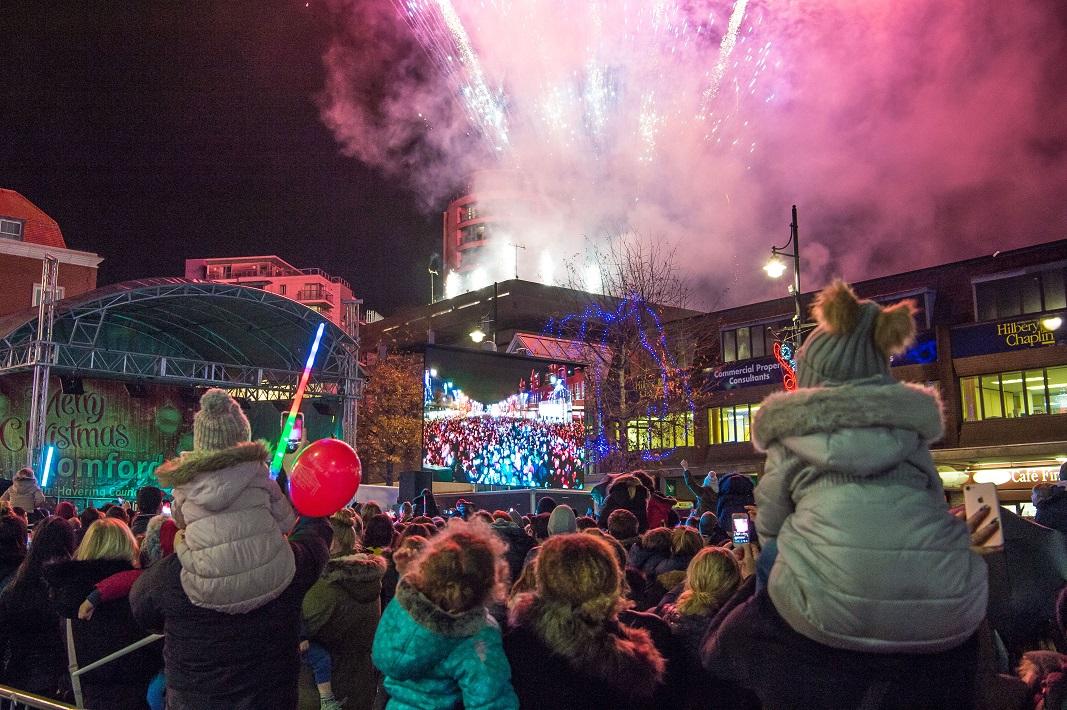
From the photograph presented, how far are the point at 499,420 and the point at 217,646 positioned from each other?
21.6 metres

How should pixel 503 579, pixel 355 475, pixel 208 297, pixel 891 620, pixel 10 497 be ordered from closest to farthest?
pixel 891 620 → pixel 503 579 → pixel 355 475 → pixel 10 497 → pixel 208 297

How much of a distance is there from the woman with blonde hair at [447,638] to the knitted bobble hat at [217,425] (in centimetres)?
116

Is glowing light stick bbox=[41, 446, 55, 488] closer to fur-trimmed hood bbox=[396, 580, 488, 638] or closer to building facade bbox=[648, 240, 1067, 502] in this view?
building facade bbox=[648, 240, 1067, 502]

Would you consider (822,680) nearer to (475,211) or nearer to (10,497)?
(10,497)

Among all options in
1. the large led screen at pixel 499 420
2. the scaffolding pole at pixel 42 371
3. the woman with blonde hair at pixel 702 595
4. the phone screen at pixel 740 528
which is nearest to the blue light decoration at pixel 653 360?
the large led screen at pixel 499 420

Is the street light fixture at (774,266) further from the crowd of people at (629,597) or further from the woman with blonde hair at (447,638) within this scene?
the woman with blonde hair at (447,638)

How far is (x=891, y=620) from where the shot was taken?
2338mm

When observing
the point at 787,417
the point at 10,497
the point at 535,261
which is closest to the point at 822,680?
A: the point at 787,417

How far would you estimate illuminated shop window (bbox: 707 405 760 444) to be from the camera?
34.3m

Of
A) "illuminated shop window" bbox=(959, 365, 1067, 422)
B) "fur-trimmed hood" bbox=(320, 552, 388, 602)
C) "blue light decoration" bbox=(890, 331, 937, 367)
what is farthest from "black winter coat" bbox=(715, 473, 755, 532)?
"blue light decoration" bbox=(890, 331, 937, 367)

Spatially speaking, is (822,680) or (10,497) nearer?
(822,680)

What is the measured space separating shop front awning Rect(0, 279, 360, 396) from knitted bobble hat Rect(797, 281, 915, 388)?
62.9 feet

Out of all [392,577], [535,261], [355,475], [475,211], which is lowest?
[392,577]

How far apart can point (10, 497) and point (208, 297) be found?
10989 mm
